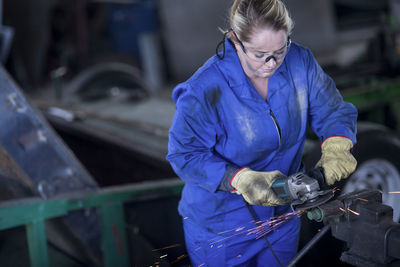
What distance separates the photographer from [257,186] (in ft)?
5.15

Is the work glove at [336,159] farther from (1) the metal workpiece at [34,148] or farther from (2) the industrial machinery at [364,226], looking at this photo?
(1) the metal workpiece at [34,148]

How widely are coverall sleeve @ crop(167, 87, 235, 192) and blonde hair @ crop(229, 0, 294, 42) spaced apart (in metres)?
0.33

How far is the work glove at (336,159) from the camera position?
1.70 meters

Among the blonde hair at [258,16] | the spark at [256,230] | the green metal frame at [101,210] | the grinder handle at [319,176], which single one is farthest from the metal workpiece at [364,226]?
the green metal frame at [101,210]

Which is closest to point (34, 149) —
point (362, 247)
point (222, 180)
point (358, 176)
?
point (222, 180)

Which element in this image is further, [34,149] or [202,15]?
[202,15]

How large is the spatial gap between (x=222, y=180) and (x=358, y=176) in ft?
5.92

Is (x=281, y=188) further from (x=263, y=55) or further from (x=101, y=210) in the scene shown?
(x=101, y=210)

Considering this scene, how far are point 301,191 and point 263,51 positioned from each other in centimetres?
54

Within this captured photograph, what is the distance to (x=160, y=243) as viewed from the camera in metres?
2.78

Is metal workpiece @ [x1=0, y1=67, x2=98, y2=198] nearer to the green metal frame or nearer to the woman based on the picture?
the green metal frame

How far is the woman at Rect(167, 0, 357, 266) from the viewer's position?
1.59 metres

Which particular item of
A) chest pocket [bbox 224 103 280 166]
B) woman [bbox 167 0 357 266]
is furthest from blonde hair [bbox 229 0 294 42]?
chest pocket [bbox 224 103 280 166]

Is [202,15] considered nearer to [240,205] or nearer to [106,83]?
[106,83]
